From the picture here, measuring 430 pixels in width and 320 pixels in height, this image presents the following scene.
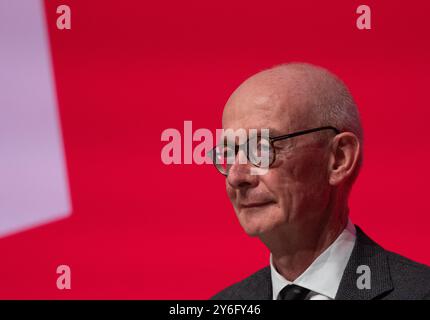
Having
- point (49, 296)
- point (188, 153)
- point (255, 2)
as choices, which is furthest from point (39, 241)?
point (255, 2)

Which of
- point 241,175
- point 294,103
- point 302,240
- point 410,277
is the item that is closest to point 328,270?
point 302,240

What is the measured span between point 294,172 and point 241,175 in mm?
134

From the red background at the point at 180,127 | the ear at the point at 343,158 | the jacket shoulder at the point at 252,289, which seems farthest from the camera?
the red background at the point at 180,127

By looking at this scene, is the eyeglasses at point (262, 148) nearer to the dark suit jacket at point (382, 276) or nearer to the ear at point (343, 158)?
the ear at point (343, 158)

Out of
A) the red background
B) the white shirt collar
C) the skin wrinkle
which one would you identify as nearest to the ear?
the skin wrinkle

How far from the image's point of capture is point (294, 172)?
1790 millimetres

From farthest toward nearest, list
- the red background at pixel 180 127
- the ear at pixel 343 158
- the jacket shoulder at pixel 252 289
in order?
the red background at pixel 180 127
the jacket shoulder at pixel 252 289
the ear at pixel 343 158

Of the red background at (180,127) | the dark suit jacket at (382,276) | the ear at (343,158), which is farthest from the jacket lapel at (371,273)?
the red background at (180,127)

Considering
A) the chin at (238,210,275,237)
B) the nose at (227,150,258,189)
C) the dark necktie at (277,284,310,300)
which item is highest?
the nose at (227,150,258,189)

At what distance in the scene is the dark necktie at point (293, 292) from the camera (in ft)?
5.88

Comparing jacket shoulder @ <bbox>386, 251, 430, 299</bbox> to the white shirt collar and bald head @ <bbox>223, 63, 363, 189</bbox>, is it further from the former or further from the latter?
bald head @ <bbox>223, 63, 363, 189</bbox>

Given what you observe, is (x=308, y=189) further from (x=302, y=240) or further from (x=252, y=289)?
(x=252, y=289)

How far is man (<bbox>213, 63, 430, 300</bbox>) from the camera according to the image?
1.77m

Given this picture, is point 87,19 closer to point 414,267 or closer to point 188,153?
point 188,153
